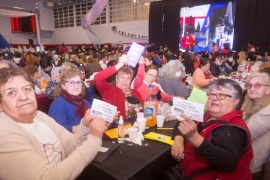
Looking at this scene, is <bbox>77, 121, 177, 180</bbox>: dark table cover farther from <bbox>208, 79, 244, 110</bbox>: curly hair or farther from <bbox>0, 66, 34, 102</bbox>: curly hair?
<bbox>0, 66, 34, 102</bbox>: curly hair

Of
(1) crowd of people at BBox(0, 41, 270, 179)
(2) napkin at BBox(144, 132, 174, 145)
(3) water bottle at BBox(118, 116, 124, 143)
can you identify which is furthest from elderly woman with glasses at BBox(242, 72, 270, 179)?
(3) water bottle at BBox(118, 116, 124, 143)

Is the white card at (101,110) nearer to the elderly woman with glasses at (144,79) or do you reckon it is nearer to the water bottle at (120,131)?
the water bottle at (120,131)

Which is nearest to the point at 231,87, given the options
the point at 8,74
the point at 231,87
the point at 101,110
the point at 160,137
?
the point at 231,87

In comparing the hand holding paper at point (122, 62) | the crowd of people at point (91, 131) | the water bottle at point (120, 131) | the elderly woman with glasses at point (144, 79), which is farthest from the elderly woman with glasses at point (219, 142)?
the elderly woman with glasses at point (144, 79)

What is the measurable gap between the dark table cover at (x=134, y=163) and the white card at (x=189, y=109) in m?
0.42

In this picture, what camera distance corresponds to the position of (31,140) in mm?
1141

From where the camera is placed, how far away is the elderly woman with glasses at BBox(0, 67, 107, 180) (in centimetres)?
96

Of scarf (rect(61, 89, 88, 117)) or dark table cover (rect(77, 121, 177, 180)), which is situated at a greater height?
scarf (rect(61, 89, 88, 117))

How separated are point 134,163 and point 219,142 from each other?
60 cm

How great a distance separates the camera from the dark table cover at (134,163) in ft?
4.65

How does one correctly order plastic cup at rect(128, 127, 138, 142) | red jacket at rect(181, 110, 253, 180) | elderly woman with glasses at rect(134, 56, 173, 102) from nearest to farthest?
red jacket at rect(181, 110, 253, 180) → plastic cup at rect(128, 127, 138, 142) → elderly woman with glasses at rect(134, 56, 173, 102)

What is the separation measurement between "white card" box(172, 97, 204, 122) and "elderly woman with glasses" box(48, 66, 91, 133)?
1.21 m

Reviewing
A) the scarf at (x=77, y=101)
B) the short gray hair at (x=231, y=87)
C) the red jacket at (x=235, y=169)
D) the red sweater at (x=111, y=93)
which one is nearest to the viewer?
the red jacket at (x=235, y=169)

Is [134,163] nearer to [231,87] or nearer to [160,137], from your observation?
[160,137]
